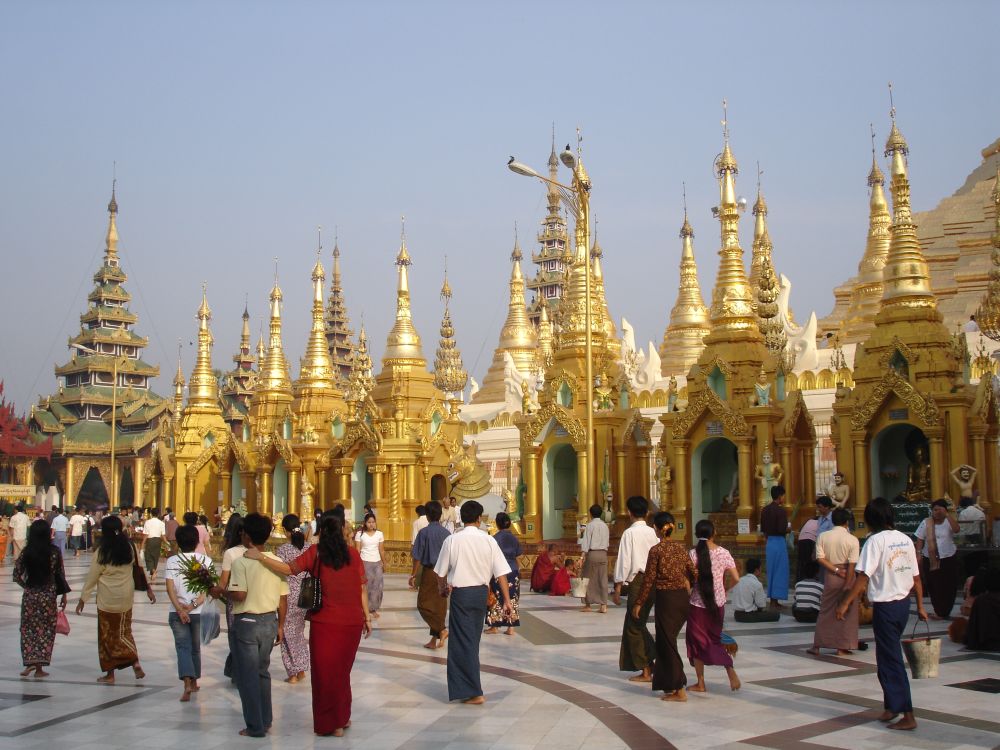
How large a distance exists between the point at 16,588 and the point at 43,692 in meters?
11.5

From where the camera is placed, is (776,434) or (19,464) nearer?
(776,434)

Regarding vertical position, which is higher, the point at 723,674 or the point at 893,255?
the point at 893,255

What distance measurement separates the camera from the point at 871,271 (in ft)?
124

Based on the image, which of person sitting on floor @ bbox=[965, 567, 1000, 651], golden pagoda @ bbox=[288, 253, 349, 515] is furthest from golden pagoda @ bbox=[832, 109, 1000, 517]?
golden pagoda @ bbox=[288, 253, 349, 515]

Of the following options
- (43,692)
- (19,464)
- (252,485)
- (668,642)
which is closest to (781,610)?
(668,642)

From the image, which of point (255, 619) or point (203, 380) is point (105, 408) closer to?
point (203, 380)

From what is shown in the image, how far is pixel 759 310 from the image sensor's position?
22812 mm

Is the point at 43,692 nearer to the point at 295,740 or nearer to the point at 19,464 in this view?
the point at 295,740

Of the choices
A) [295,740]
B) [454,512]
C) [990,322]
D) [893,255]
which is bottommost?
[295,740]

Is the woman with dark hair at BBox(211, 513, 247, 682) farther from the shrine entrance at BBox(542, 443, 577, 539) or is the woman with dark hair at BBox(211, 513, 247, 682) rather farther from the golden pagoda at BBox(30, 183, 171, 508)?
the golden pagoda at BBox(30, 183, 171, 508)

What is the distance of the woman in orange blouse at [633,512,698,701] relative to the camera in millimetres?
9273

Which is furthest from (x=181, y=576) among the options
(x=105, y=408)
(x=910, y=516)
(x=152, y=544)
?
(x=105, y=408)

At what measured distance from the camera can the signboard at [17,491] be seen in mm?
50875

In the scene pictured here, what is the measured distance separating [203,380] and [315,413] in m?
7.02
